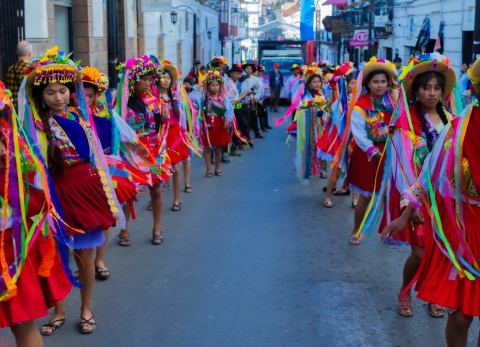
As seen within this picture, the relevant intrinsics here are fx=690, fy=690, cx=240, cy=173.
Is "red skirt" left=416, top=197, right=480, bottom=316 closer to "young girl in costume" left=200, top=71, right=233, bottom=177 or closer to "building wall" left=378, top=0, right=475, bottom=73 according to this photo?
"young girl in costume" left=200, top=71, right=233, bottom=177

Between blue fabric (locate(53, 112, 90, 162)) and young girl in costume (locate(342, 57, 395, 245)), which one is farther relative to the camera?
young girl in costume (locate(342, 57, 395, 245))

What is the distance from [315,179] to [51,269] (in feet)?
25.1

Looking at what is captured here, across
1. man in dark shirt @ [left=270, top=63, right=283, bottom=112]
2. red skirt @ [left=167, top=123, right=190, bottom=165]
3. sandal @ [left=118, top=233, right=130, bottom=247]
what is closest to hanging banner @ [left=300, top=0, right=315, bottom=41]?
man in dark shirt @ [left=270, top=63, right=283, bottom=112]

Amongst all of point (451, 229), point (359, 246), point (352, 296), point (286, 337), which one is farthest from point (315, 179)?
point (451, 229)

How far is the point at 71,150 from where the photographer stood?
4488 mm

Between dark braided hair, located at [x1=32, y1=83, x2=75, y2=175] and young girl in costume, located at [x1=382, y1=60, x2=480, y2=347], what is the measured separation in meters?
2.30

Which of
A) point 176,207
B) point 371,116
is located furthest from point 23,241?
point 176,207

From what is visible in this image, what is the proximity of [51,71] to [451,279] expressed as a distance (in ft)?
8.94

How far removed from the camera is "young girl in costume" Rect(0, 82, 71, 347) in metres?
3.45

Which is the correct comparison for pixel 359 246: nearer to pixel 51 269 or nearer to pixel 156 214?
pixel 156 214

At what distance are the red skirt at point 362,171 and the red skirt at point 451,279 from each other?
109 inches

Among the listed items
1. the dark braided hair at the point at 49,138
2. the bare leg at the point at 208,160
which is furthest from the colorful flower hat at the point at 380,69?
the bare leg at the point at 208,160

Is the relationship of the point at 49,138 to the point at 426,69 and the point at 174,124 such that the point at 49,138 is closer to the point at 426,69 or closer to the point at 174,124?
the point at 426,69

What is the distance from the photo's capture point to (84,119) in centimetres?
465
